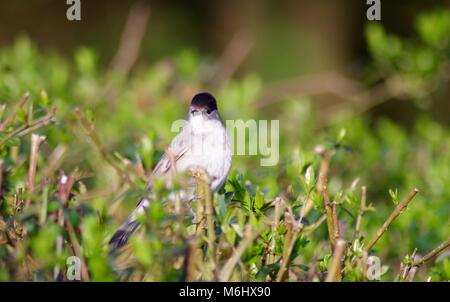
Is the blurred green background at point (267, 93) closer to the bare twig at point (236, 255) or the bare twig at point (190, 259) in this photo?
the bare twig at point (190, 259)

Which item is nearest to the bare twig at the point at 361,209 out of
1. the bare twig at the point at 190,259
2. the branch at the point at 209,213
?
the branch at the point at 209,213

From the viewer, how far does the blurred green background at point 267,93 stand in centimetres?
349

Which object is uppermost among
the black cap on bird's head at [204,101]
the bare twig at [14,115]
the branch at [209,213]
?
the black cap on bird's head at [204,101]

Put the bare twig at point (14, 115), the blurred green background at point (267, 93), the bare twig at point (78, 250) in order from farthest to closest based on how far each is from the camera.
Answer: the blurred green background at point (267, 93) → the bare twig at point (14, 115) → the bare twig at point (78, 250)

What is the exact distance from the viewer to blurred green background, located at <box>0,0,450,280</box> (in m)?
3.49

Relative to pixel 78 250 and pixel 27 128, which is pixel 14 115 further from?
pixel 78 250

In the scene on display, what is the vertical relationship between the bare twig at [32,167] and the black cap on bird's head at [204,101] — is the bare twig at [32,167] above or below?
below

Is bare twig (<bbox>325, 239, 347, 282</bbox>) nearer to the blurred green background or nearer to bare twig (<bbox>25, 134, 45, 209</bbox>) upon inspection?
the blurred green background

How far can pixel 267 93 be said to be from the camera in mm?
7727

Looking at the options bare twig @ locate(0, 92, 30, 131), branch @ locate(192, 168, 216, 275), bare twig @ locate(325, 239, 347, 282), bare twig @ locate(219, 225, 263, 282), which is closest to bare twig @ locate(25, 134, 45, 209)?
bare twig @ locate(0, 92, 30, 131)

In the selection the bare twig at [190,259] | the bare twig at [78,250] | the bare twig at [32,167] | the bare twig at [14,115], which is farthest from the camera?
the bare twig at [14,115]

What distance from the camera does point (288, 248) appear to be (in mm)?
2221
